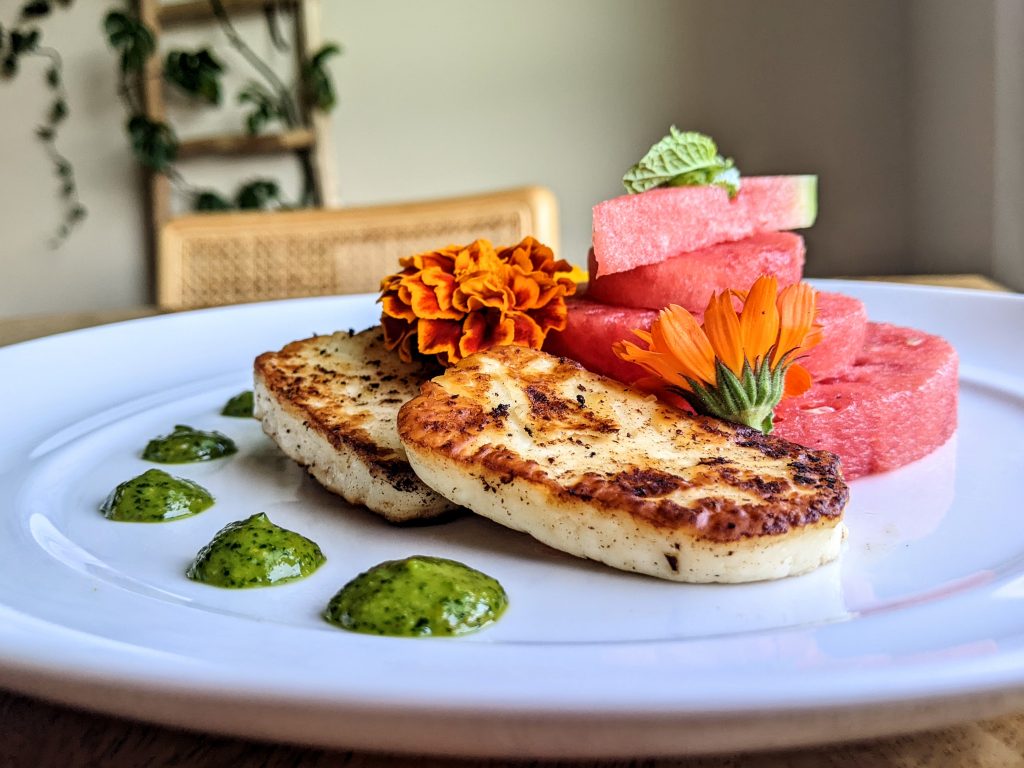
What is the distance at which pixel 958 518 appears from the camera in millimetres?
1338

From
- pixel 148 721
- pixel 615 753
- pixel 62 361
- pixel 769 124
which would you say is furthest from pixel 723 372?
pixel 769 124

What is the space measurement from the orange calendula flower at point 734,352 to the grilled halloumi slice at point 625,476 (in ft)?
0.20

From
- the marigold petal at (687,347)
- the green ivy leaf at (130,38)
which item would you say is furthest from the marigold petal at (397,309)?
the green ivy leaf at (130,38)

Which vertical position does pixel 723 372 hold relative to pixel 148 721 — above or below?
above

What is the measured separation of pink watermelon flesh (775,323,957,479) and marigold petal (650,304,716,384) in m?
0.21

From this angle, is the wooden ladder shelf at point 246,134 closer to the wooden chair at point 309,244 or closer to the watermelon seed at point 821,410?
the wooden chair at point 309,244

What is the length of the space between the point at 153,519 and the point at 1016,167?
11.5 ft

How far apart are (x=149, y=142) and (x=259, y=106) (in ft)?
2.27

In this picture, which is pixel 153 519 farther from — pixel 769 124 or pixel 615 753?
pixel 769 124

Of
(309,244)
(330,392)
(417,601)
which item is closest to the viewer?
(417,601)

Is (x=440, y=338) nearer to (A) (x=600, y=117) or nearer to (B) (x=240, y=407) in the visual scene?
(B) (x=240, y=407)

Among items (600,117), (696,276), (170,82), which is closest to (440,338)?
(696,276)

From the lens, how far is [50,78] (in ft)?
20.8

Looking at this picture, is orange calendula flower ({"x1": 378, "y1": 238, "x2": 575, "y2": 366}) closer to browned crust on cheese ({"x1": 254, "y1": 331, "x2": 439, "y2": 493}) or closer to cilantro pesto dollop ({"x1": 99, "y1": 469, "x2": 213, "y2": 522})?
browned crust on cheese ({"x1": 254, "y1": 331, "x2": 439, "y2": 493})
